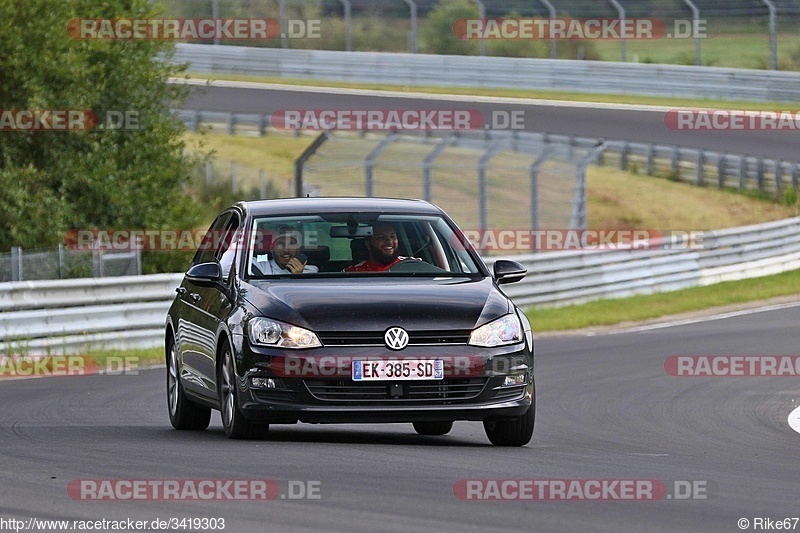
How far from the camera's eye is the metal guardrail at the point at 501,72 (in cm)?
4069

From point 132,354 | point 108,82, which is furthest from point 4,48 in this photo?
point 132,354

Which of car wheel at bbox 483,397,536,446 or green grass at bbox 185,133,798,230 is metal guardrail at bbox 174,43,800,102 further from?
car wheel at bbox 483,397,536,446

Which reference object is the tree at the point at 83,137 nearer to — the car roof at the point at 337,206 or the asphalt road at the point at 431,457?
the asphalt road at the point at 431,457

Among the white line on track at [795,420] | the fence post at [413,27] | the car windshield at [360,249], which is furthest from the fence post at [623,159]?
the car windshield at [360,249]

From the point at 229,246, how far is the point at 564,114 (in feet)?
99.5

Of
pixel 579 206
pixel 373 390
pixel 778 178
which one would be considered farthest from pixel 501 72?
pixel 373 390

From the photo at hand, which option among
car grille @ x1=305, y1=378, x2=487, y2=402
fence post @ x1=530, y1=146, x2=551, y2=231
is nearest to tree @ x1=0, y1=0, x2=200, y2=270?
fence post @ x1=530, y1=146, x2=551, y2=231

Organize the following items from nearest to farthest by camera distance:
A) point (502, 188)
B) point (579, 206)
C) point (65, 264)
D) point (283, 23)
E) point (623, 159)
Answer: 1. point (65, 264)
2. point (579, 206)
3. point (502, 188)
4. point (623, 159)
5. point (283, 23)

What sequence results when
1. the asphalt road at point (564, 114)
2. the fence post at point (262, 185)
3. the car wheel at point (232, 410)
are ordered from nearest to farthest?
the car wheel at point (232, 410) → the fence post at point (262, 185) → the asphalt road at point (564, 114)

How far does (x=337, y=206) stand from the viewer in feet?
33.9

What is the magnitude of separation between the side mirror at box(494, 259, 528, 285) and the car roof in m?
0.65

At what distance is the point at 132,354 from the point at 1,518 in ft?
37.4

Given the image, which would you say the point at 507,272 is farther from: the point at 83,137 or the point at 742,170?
the point at 742,170

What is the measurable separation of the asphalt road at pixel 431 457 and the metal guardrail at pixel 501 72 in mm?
26146
